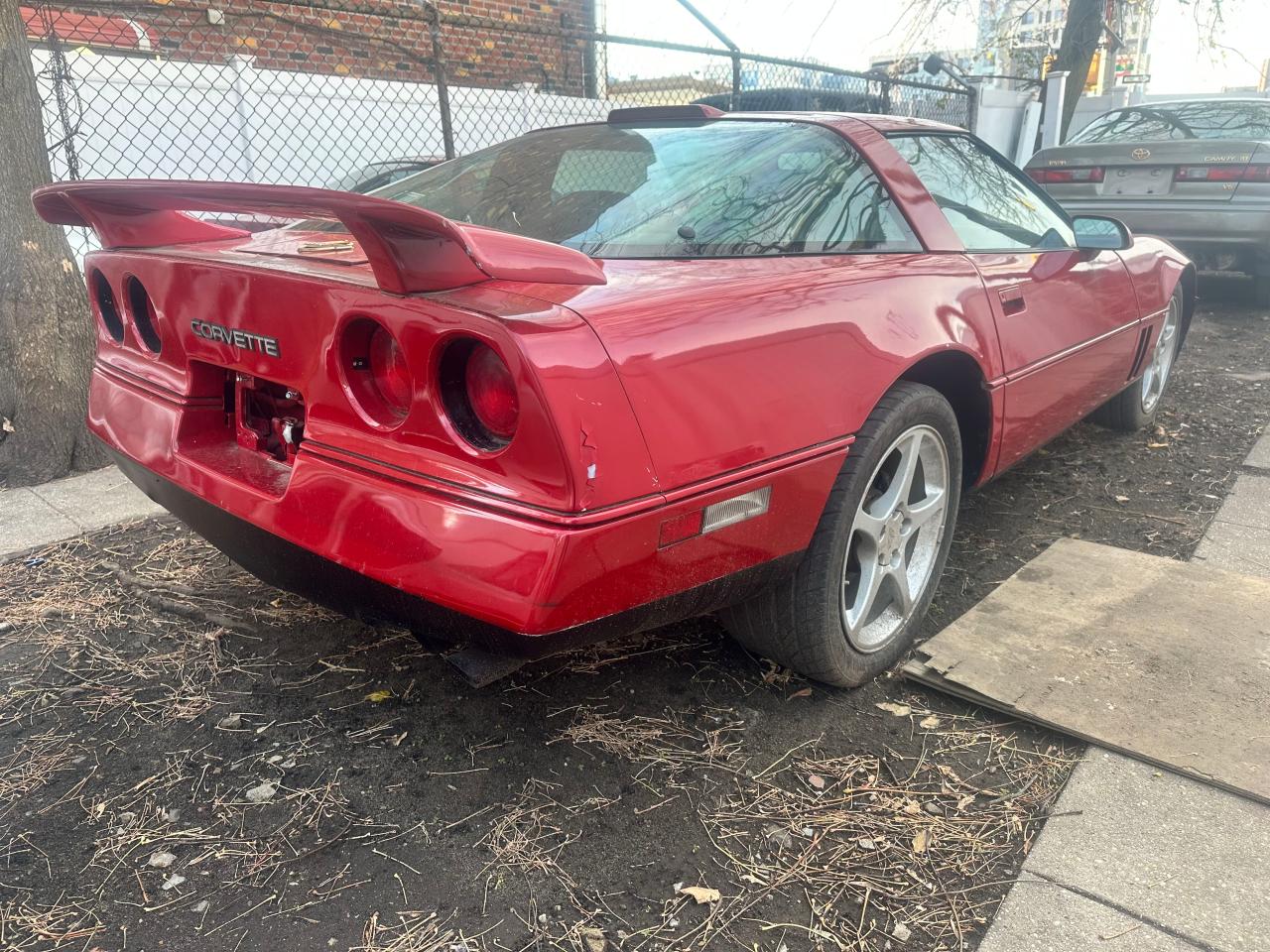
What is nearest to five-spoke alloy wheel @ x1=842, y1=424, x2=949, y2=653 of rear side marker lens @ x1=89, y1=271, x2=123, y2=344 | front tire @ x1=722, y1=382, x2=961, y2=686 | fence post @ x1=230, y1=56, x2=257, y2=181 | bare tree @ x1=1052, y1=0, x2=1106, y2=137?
front tire @ x1=722, y1=382, x2=961, y2=686

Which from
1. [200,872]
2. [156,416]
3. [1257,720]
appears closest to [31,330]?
[156,416]

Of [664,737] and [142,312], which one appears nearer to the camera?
[664,737]

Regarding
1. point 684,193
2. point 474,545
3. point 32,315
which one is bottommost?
point 32,315

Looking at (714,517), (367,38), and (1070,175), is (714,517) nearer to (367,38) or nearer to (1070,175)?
(1070,175)

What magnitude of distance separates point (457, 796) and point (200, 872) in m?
0.51

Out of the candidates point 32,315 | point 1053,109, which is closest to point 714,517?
point 32,315

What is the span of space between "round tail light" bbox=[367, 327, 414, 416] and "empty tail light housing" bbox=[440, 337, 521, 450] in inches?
5.0

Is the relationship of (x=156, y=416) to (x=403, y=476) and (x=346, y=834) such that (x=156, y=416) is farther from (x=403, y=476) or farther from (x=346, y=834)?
(x=346, y=834)

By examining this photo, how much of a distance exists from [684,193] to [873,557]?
3.38 feet

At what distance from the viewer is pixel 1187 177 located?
672cm

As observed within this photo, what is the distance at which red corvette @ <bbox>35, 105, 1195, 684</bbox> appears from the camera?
1531 mm

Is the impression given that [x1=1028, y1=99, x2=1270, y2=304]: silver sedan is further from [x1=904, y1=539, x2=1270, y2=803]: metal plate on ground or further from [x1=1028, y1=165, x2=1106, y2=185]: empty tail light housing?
[x1=904, y1=539, x2=1270, y2=803]: metal plate on ground

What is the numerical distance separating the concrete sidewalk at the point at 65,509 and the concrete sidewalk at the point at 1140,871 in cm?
329

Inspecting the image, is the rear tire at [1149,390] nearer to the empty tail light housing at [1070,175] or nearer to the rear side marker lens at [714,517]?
the empty tail light housing at [1070,175]
